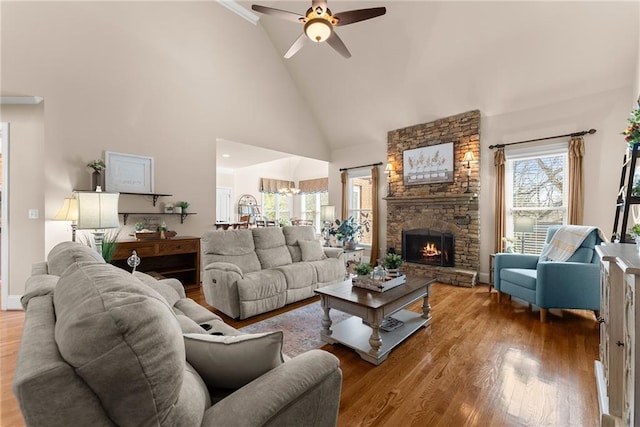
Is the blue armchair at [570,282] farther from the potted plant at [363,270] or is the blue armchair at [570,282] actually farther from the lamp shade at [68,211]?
the lamp shade at [68,211]

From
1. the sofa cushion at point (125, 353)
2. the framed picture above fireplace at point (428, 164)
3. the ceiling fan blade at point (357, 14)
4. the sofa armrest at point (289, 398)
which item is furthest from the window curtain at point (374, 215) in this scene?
the sofa cushion at point (125, 353)

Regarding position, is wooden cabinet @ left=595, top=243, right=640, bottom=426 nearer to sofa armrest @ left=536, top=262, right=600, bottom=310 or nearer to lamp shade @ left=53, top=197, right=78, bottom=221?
sofa armrest @ left=536, top=262, right=600, bottom=310

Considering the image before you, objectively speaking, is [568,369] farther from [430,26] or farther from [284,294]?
[430,26]

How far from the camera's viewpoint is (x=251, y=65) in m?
5.40

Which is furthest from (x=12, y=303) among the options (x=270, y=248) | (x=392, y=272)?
(x=392, y=272)

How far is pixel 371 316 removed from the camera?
7.35 ft

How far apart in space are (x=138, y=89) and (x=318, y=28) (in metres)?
3.03

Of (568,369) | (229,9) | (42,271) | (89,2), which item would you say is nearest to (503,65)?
(568,369)

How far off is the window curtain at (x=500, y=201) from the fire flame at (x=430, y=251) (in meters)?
1.00

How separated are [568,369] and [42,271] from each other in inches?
146

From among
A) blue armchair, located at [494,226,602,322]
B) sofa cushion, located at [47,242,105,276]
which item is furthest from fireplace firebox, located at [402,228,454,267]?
sofa cushion, located at [47,242,105,276]

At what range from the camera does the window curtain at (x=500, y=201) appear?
177 inches

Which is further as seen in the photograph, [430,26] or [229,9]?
[229,9]

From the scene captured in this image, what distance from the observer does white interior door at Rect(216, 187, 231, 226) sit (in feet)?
28.3
